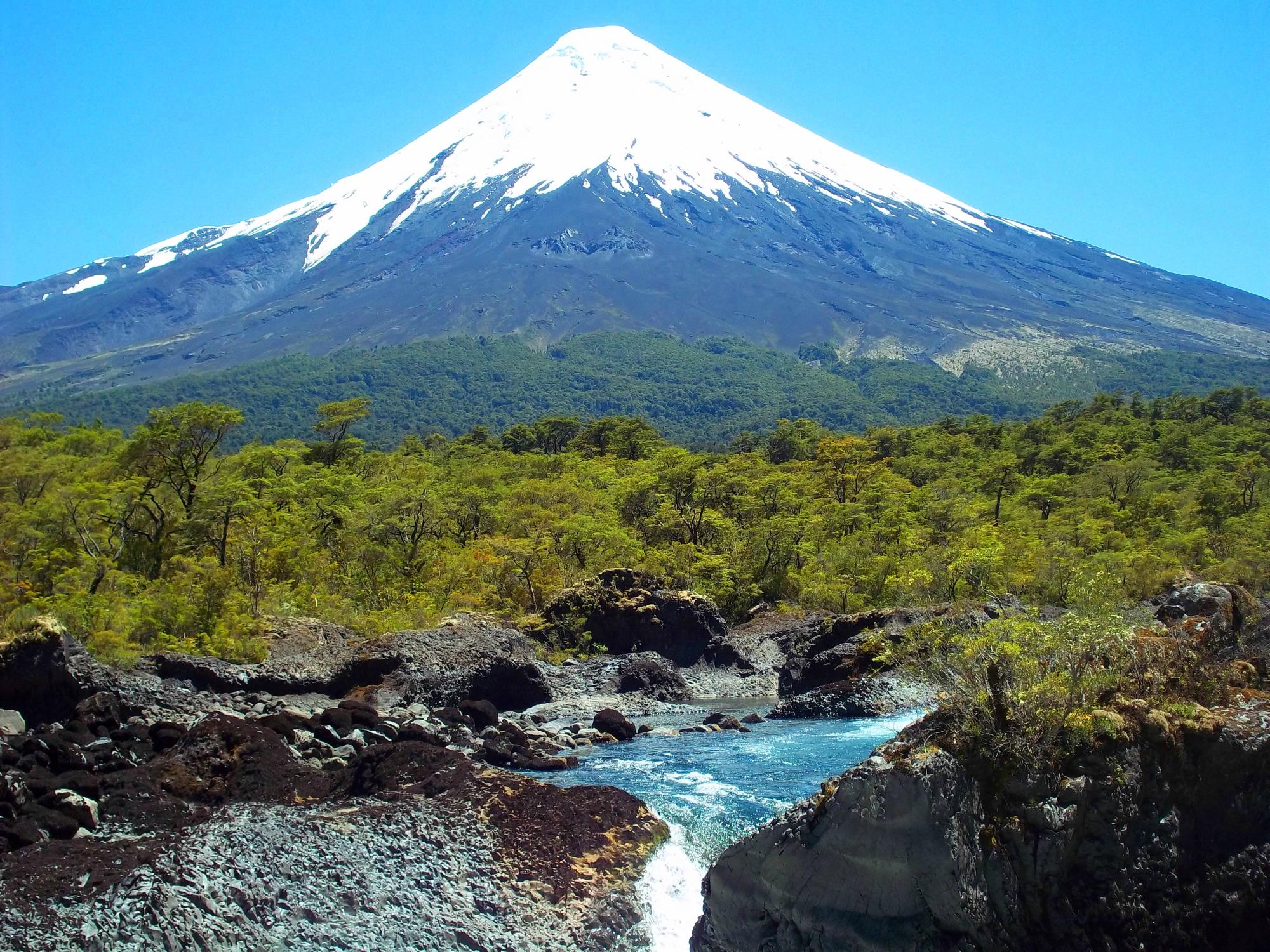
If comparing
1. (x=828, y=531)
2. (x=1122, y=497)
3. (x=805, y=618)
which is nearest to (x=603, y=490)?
(x=828, y=531)

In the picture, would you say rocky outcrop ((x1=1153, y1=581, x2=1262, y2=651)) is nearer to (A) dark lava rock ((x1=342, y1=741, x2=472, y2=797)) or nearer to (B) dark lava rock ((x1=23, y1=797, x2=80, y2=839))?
(A) dark lava rock ((x1=342, y1=741, x2=472, y2=797))

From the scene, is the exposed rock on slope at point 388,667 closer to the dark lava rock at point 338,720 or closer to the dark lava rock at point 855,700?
the dark lava rock at point 338,720

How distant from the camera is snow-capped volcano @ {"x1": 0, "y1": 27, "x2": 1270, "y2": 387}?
140 m

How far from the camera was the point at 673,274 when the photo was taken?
155875 mm

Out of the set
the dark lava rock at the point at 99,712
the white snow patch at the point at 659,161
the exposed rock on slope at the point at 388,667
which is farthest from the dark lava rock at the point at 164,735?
the white snow patch at the point at 659,161

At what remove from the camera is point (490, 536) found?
97.0 ft

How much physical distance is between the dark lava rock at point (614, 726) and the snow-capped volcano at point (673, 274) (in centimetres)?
11933

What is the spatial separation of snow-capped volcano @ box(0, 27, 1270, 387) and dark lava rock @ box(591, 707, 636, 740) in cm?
11933

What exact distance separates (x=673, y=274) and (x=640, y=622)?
135778 millimetres

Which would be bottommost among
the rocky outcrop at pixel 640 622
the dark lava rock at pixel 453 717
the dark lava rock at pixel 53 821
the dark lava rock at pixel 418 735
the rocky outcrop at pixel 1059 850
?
the rocky outcrop at pixel 640 622

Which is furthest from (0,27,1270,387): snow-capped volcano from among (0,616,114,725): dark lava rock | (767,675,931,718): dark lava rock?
(0,616,114,725): dark lava rock

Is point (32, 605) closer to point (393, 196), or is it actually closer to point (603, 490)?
point (603, 490)

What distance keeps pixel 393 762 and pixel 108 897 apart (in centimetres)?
338

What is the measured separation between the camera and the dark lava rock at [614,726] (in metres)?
16.6
